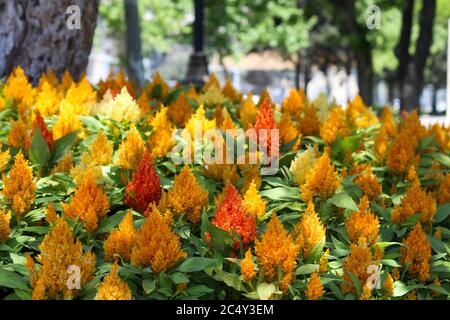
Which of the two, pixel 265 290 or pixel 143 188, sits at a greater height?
pixel 143 188

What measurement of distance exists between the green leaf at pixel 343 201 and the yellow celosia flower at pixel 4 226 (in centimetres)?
184

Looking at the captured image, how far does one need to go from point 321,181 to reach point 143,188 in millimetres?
1064

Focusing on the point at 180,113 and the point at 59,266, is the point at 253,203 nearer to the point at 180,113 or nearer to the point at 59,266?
the point at 59,266

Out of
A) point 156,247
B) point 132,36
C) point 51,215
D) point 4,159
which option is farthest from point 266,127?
point 132,36

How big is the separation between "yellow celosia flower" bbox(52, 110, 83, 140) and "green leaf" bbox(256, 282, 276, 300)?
2.10 meters

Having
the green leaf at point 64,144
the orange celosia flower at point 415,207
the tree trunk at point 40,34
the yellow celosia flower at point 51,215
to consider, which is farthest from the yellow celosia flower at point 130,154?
the tree trunk at point 40,34

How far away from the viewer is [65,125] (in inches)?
193

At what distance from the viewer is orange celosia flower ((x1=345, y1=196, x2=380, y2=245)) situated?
3803mm

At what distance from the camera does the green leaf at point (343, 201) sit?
3.98 m

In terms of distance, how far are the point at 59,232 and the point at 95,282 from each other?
1.01 feet

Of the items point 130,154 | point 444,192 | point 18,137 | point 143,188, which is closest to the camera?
point 143,188

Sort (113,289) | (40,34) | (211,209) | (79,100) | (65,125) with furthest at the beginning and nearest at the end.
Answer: (40,34) < (79,100) < (65,125) < (211,209) < (113,289)

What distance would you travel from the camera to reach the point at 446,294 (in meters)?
3.70

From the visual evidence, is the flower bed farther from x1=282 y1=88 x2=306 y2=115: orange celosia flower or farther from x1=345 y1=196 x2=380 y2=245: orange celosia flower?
x1=282 y1=88 x2=306 y2=115: orange celosia flower
